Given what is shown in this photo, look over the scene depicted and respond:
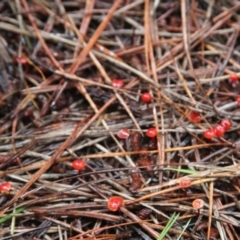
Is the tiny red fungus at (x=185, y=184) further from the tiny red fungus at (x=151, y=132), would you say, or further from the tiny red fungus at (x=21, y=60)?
the tiny red fungus at (x=21, y=60)

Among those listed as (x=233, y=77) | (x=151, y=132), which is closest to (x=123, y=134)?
(x=151, y=132)

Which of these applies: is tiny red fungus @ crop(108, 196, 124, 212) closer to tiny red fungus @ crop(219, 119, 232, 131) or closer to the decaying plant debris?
the decaying plant debris

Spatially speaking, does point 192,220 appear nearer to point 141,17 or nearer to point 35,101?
→ point 35,101

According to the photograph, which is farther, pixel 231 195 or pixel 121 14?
pixel 121 14

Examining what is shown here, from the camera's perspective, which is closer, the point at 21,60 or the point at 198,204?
the point at 198,204

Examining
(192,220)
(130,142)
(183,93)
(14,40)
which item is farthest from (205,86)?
(14,40)

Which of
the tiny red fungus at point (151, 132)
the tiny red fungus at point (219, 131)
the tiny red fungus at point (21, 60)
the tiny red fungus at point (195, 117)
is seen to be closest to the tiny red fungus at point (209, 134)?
the tiny red fungus at point (219, 131)

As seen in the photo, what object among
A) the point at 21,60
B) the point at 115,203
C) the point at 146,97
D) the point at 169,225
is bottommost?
the point at 169,225

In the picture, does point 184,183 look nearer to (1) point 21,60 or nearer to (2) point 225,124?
(2) point 225,124
